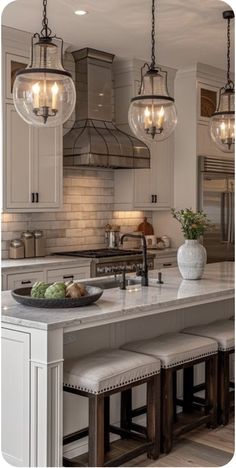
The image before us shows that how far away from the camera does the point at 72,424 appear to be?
327 centimetres

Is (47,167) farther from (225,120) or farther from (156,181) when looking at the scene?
(225,120)

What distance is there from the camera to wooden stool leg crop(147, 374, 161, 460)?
327 cm

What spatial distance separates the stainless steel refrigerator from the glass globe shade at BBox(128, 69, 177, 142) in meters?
2.90

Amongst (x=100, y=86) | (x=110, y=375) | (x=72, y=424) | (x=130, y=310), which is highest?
(x=100, y=86)

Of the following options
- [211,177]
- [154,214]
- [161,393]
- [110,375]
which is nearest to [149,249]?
[154,214]

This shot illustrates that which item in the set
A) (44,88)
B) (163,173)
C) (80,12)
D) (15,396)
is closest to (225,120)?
(80,12)

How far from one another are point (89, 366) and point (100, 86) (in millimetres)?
3886

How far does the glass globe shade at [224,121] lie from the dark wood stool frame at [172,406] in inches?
72.6

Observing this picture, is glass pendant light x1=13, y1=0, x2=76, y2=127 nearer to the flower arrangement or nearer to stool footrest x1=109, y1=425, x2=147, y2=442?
the flower arrangement

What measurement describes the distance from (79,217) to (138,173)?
0.83 meters

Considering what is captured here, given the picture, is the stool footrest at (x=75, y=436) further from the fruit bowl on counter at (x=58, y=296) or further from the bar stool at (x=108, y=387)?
the fruit bowl on counter at (x=58, y=296)

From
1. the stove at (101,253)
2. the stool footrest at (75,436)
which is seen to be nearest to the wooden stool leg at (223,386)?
the stool footrest at (75,436)

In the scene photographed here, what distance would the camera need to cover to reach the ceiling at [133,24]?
4.63 m

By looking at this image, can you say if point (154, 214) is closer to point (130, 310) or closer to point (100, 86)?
point (100, 86)
